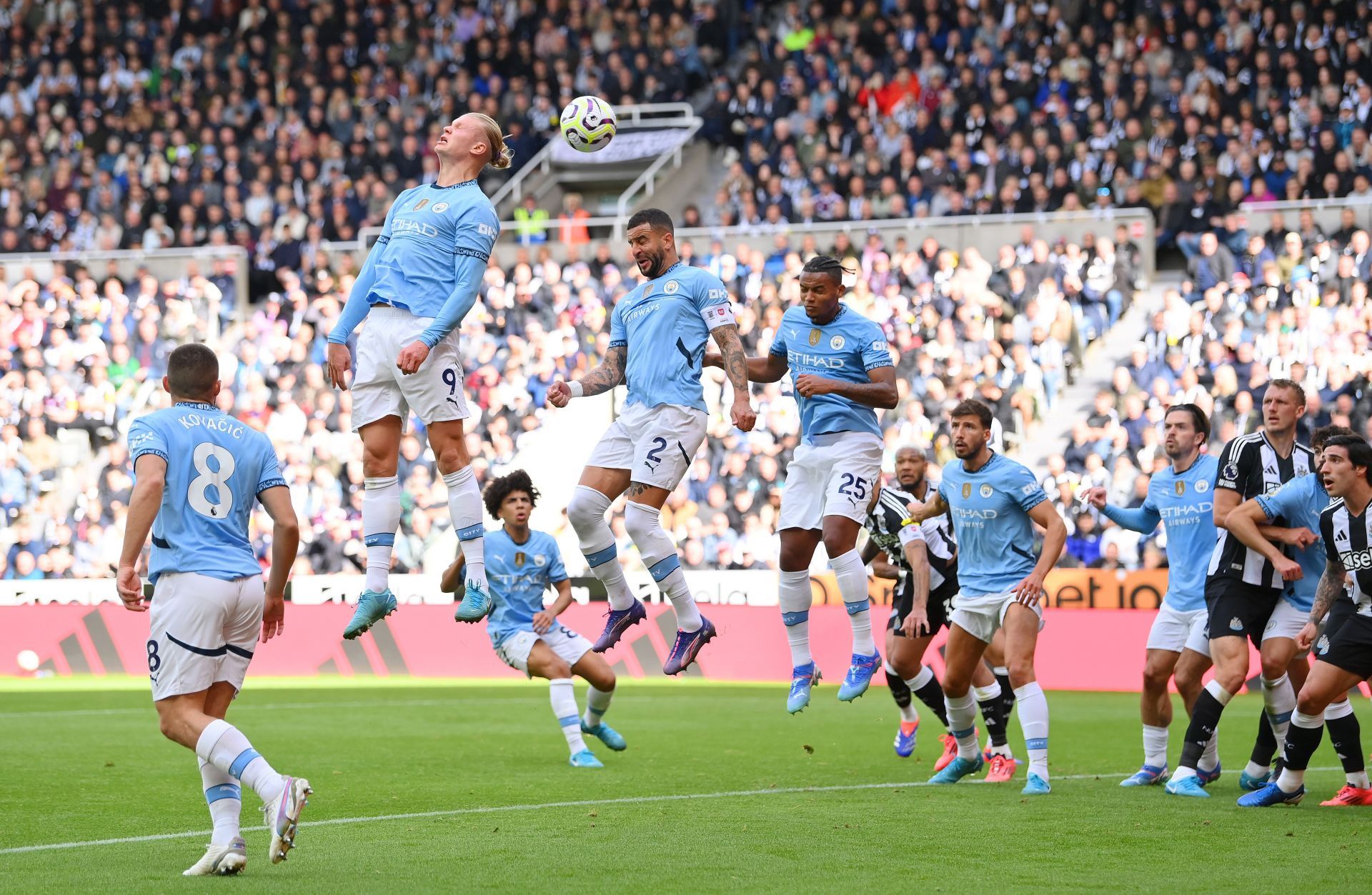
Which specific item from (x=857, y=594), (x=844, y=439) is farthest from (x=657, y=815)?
(x=844, y=439)

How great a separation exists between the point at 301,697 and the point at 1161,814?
38.3ft

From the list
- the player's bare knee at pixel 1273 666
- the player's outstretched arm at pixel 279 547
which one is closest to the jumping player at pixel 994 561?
the player's bare knee at pixel 1273 666

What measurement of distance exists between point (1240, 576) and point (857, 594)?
7.63 feet

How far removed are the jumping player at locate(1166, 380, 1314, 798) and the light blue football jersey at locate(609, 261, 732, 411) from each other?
129 inches

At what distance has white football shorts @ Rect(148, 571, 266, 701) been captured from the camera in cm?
757

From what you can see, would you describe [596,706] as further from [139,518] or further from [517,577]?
[139,518]

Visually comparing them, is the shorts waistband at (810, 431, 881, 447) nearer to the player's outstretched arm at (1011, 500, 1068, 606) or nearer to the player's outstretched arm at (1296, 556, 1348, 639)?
the player's outstretched arm at (1011, 500, 1068, 606)

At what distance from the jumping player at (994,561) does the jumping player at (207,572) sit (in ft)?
15.3

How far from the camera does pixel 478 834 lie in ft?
29.7

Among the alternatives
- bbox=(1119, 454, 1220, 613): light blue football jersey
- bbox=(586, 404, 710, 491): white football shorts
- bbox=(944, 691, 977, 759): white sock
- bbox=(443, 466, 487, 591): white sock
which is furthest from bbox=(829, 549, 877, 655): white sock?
bbox=(443, 466, 487, 591): white sock

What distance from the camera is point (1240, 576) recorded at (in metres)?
10.5

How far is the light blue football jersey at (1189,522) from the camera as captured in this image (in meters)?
11.2

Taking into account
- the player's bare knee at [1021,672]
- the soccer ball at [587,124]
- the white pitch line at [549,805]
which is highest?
the soccer ball at [587,124]

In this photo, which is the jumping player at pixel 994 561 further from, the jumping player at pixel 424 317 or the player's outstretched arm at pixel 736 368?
the jumping player at pixel 424 317
